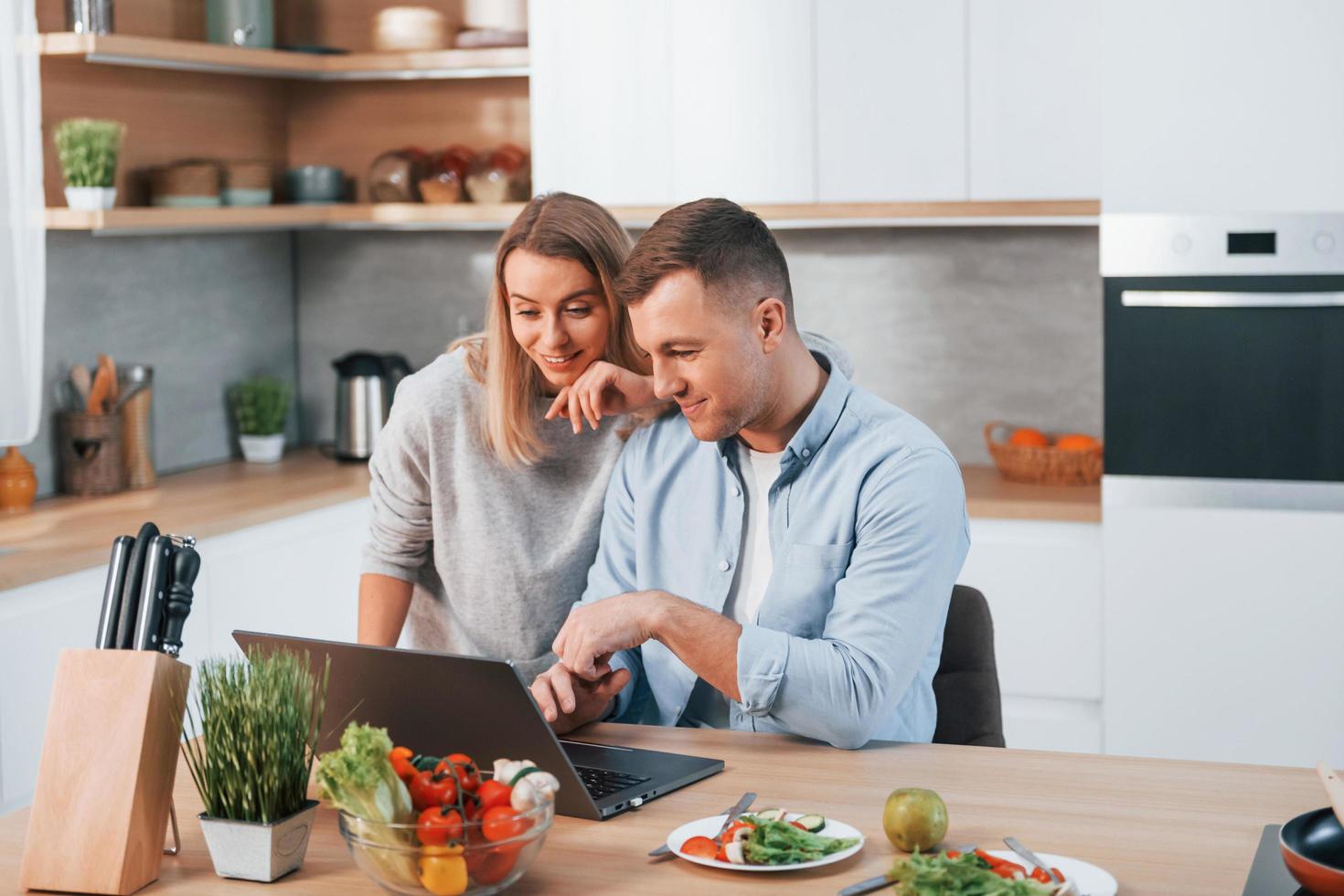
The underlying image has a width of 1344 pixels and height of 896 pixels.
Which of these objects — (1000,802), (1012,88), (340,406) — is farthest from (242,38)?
(1000,802)

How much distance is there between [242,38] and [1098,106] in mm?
2089

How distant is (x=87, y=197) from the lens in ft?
11.0

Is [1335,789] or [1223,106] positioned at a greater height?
[1223,106]

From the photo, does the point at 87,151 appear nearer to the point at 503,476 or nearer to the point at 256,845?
the point at 503,476

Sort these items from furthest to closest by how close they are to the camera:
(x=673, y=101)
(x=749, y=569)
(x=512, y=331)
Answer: (x=673, y=101) → (x=512, y=331) → (x=749, y=569)

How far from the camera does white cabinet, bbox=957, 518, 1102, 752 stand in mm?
3381

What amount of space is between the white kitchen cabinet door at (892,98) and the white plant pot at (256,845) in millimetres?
2482

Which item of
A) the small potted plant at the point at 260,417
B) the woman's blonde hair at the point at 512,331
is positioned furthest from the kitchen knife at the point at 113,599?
the small potted plant at the point at 260,417

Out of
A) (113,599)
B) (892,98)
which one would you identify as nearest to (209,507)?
(892,98)

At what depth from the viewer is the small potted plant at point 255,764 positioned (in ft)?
4.60

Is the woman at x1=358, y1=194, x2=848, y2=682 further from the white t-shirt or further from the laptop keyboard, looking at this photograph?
the laptop keyboard

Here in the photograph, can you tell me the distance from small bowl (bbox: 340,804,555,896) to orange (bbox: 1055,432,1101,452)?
253 cm

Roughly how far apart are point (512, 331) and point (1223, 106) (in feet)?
5.63

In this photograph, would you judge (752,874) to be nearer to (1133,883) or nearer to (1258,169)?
(1133,883)
